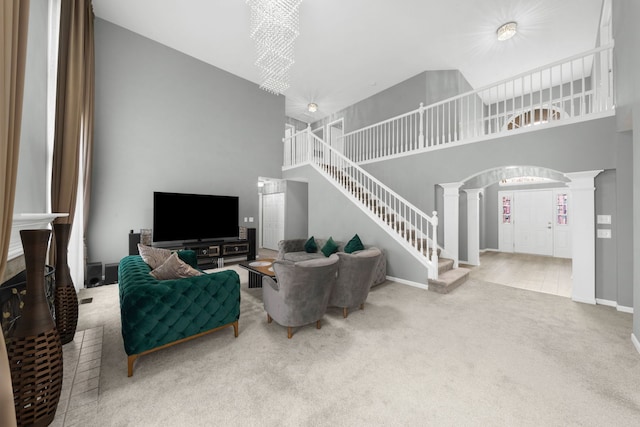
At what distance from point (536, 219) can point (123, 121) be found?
452 inches

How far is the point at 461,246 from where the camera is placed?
642cm

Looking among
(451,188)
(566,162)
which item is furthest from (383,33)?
(566,162)

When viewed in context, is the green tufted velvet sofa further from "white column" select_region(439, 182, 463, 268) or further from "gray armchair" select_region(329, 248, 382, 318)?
"white column" select_region(439, 182, 463, 268)

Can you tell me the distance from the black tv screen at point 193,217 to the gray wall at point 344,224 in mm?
1935

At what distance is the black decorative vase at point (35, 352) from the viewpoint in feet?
4.27

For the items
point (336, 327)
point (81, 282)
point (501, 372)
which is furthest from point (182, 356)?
point (81, 282)

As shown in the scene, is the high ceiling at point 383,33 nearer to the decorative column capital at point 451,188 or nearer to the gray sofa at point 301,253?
the decorative column capital at point 451,188

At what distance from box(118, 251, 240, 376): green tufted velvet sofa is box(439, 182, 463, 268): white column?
4673mm

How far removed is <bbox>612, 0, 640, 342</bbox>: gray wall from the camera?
7.95 feet

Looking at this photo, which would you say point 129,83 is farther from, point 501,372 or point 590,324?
point 590,324

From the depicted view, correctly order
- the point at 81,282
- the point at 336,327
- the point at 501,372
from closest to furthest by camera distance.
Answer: the point at 501,372 → the point at 336,327 → the point at 81,282

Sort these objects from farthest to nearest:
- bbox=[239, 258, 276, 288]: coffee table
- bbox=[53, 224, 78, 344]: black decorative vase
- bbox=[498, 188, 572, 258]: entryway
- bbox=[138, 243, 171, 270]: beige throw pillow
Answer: bbox=[498, 188, 572, 258]: entryway
bbox=[239, 258, 276, 288]: coffee table
bbox=[138, 243, 171, 270]: beige throw pillow
bbox=[53, 224, 78, 344]: black decorative vase

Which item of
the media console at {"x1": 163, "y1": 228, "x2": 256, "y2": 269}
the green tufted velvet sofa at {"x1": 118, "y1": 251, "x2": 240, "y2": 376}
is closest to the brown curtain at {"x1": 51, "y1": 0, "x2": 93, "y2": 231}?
the green tufted velvet sofa at {"x1": 118, "y1": 251, "x2": 240, "y2": 376}

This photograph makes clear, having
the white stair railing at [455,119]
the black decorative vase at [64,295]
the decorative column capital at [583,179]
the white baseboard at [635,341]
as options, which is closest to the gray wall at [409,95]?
the white stair railing at [455,119]
